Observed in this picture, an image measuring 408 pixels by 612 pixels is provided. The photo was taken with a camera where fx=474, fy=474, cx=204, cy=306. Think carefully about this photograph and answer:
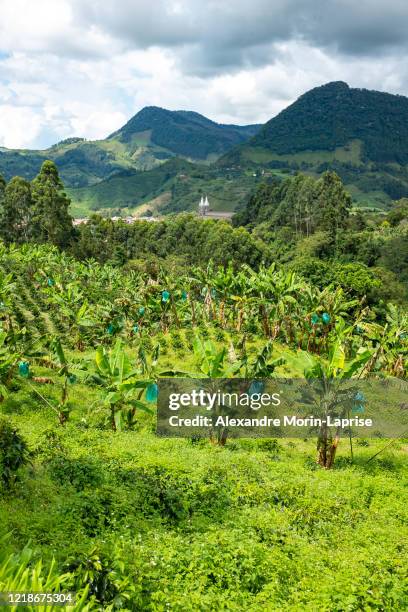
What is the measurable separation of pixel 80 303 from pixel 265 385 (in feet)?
55.0

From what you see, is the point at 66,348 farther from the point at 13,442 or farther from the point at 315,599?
the point at 315,599

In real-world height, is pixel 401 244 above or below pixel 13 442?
above

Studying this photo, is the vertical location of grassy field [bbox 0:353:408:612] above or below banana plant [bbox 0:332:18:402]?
below

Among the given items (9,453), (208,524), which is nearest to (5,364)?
(9,453)

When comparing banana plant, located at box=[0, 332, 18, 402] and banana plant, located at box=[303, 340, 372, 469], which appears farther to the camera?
banana plant, located at box=[0, 332, 18, 402]

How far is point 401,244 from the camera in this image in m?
61.9

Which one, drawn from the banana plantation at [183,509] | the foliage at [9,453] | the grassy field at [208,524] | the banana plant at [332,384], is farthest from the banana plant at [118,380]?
the banana plant at [332,384]

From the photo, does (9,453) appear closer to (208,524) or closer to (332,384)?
(208,524)

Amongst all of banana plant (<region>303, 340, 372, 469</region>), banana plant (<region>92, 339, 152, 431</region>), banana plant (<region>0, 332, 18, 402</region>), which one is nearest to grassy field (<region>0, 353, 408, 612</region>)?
banana plant (<region>92, 339, 152, 431</region>)

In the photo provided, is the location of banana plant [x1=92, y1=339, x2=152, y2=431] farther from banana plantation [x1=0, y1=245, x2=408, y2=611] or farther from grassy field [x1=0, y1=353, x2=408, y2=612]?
grassy field [x1=0, y1=353, x2=408, y2=612]

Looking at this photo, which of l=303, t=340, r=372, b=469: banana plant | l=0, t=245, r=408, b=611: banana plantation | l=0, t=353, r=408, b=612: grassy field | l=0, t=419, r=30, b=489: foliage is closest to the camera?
l=0, t=245, r=408, b=611: banana plantation

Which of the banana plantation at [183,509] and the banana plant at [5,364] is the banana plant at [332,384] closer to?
the banana plantation at [183,509]

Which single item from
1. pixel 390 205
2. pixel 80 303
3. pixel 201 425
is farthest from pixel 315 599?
pixel 390 205

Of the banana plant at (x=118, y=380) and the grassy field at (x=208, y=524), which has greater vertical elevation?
the banana plant at (x=118, y=380)
